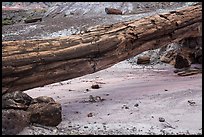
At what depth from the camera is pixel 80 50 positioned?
4.47 metres

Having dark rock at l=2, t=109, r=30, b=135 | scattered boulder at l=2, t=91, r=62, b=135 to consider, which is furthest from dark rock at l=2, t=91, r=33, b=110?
dark rock at l=2, t=109, r=30, b=135

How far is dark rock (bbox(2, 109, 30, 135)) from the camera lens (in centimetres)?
315

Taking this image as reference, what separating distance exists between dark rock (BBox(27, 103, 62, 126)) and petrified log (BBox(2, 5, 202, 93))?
47 centimetres

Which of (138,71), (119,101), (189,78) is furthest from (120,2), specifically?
(119,101)

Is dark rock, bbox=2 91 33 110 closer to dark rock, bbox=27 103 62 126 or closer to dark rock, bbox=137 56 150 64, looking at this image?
dark rock, bbox=27 103 62 126

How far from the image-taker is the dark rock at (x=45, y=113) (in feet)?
→ 11.4

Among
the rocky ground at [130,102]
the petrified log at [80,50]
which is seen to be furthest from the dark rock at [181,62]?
the petrified log at [80,50]

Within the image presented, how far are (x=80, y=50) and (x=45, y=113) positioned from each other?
121 cm

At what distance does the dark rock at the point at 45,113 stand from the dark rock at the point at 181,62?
176 inches

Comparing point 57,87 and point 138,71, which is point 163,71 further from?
point 57,87

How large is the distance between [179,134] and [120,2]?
50.0 feet

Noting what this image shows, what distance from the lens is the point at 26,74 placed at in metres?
3.97

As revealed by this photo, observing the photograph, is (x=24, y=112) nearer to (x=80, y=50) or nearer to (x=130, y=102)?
(x=80, y=50)

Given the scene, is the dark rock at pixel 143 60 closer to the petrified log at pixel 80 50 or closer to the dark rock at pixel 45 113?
the petrified log at pixel 80 50
